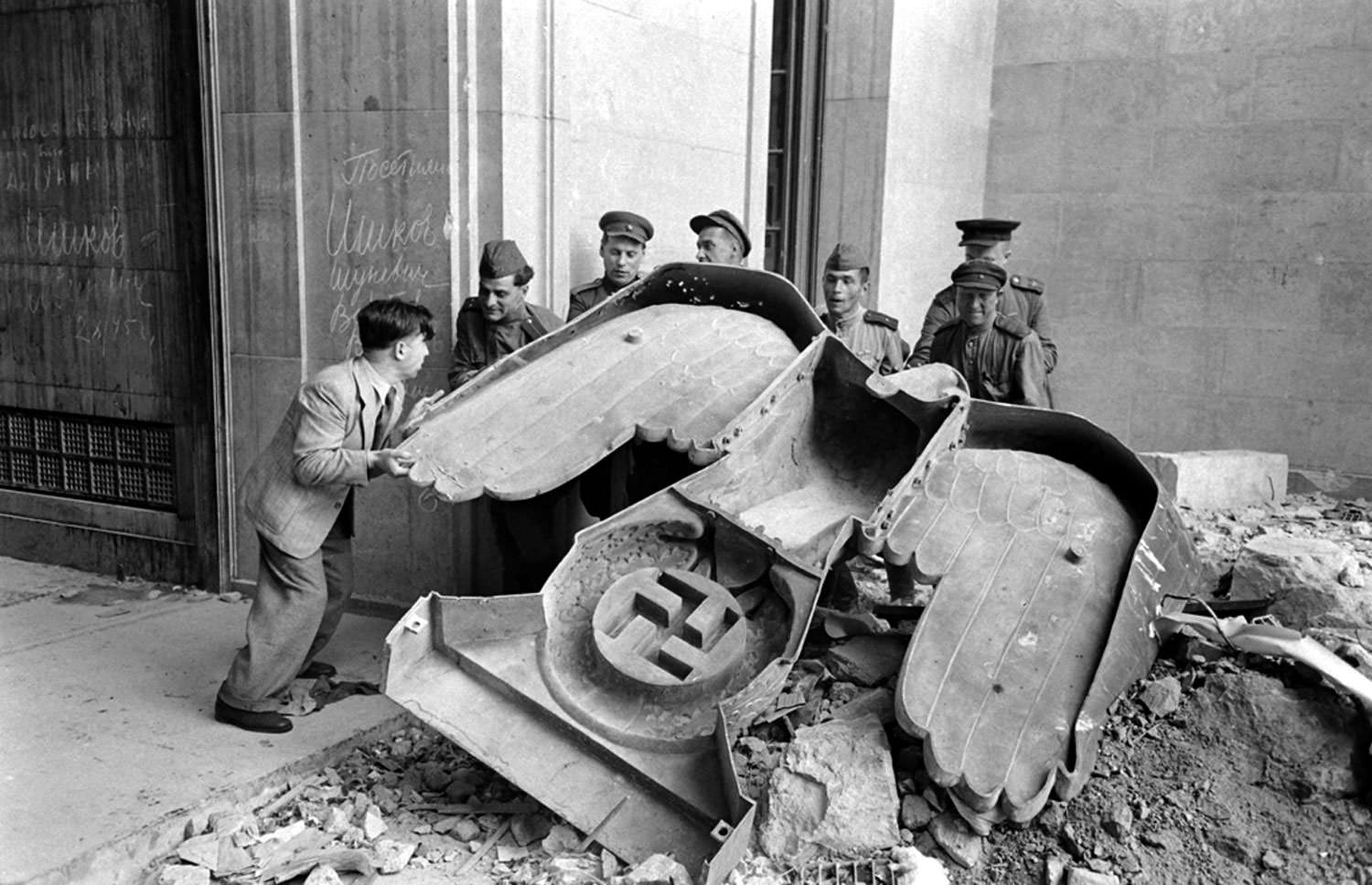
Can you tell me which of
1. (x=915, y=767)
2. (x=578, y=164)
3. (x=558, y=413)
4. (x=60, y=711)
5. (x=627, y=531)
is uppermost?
(x=578, y=164)

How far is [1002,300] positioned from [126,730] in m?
4.91

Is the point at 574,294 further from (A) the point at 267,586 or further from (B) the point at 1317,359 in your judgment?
(B) the point at 1317,359

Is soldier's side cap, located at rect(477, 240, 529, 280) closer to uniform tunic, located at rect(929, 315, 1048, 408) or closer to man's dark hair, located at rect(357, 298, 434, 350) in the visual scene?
man's dark hair, located at rect(357, 298, 434, 350)

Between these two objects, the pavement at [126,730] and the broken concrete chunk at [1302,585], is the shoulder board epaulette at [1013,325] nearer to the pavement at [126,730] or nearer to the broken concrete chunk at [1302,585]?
the broken concrete chunk at [1302,585]

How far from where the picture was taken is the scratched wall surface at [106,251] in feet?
19.5

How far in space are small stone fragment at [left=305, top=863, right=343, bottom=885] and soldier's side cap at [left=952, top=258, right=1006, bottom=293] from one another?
3922mm

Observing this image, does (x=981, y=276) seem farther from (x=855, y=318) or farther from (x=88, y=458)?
(x=88, y=458)

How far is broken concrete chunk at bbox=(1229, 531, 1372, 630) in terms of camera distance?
13.4 ft

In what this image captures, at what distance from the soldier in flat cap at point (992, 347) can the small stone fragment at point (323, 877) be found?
3745 mm

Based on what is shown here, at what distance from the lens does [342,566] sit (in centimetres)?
458

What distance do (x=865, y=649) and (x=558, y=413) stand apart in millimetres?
1338

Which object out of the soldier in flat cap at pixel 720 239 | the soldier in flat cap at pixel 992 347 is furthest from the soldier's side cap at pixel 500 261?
the soldier in flat cap at pixel 992 347

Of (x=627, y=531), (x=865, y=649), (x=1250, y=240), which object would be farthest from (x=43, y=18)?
(x=1250, y=240)

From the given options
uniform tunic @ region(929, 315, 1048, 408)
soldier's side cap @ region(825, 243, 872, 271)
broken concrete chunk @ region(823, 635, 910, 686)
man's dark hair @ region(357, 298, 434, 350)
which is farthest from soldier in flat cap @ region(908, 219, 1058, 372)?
man's dark hair @ region(357, 298, 434, 350)
